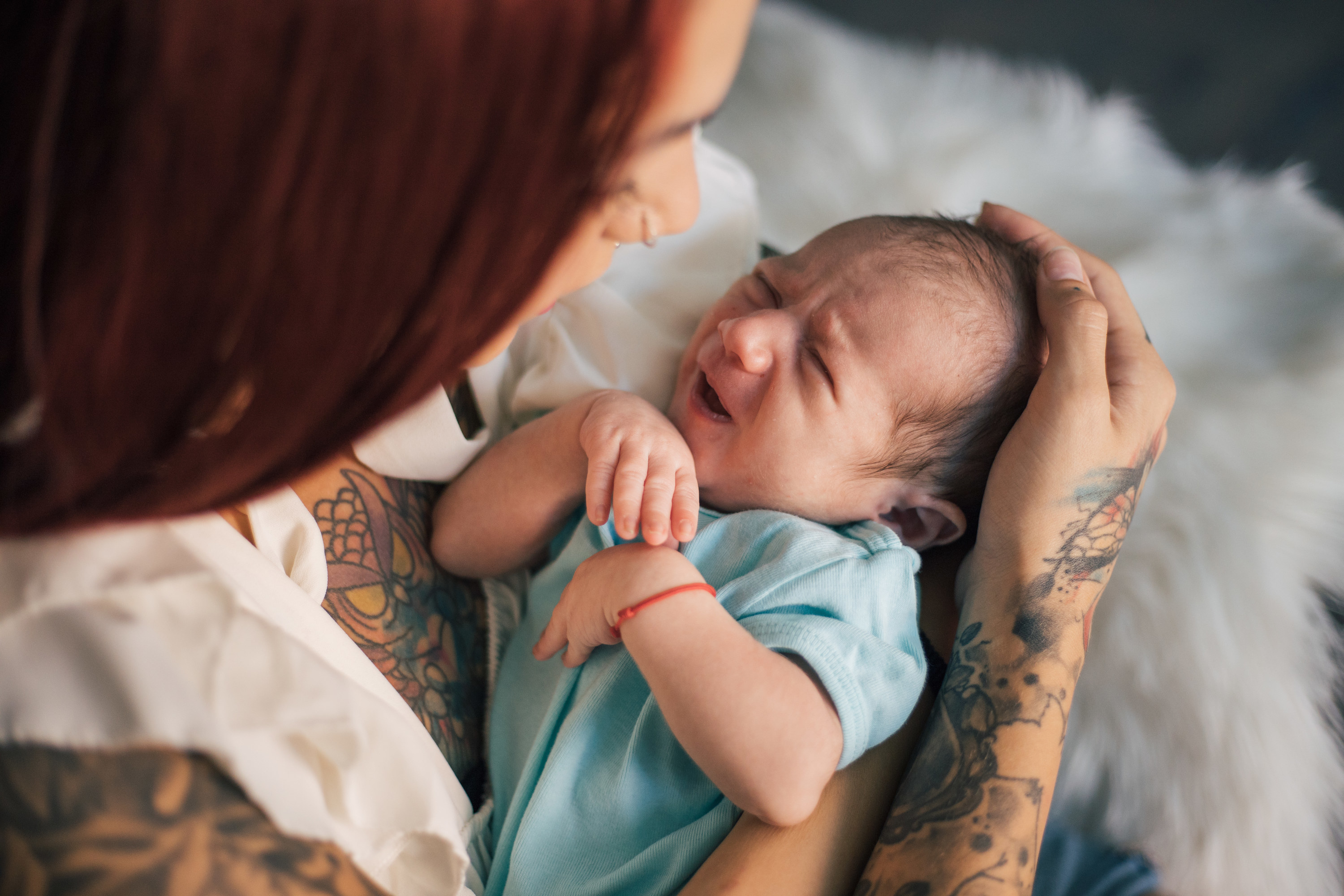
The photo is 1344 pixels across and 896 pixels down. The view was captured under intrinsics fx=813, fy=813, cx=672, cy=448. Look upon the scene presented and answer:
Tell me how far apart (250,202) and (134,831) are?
1.30 ft

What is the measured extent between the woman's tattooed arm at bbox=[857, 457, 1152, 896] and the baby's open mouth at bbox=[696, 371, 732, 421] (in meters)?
0.41

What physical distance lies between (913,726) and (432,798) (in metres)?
0.61

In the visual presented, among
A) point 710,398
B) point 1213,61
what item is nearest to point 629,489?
point 710,398

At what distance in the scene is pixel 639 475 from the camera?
96 cm

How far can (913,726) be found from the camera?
103 centimetres

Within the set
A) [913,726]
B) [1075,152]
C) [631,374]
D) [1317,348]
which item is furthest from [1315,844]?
[1075,152]

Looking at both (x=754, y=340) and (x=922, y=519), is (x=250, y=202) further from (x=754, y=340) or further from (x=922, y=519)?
(x=922, y=519)

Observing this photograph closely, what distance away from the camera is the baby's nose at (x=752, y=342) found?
1.03 meters

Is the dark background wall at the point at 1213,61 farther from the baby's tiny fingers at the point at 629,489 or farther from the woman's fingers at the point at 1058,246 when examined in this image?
the baby's tiny fingers at the point at 629,489

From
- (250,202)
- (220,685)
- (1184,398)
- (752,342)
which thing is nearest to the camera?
(250,202)

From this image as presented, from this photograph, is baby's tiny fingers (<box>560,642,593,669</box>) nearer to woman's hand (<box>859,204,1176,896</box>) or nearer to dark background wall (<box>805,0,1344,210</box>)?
woman's hand (<box>859,204,1176,896</box>)

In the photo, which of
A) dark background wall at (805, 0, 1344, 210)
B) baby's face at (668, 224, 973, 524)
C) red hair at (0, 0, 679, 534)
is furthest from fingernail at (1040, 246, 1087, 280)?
dark background wall at (805, 0, 1344, 210)

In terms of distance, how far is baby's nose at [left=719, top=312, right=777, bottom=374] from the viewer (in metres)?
1.03

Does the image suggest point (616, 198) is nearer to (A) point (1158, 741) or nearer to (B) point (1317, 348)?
(A) point (1158, 741)
